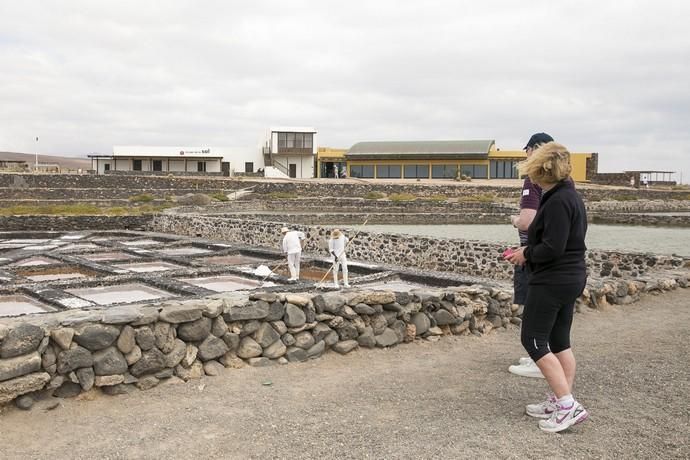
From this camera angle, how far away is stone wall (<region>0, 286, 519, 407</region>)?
4730mm

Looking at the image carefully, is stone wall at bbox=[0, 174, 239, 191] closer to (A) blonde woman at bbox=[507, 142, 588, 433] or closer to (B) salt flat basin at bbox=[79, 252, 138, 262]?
(B) salt flat basin at bbox=[79, 252, 138, 262]

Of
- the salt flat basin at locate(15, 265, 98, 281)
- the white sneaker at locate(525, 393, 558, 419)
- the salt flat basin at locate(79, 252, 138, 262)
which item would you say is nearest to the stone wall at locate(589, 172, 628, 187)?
the salt flat basin at locate(79, 252, 138, 262)

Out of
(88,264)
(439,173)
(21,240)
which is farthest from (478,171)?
(88,264)

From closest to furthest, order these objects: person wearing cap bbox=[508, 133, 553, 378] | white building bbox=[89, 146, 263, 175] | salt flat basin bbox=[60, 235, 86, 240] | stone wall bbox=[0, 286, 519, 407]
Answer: stone wall bbox=[0, 286, 519, 407], person wearing cap bbox=[508, 133, 553, 378], salt flat basin bbox=[60, 235, 86, 240], white building bbox=[89, 146, 263, 175]

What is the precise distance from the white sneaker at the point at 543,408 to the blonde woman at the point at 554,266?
0.26 ft

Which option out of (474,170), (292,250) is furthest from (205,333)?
(474,170)

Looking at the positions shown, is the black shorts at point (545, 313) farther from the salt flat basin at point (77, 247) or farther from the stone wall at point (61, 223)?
the stone wall at point (61, 223)

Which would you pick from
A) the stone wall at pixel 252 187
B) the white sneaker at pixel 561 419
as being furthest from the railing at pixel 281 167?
the white sneaker at pixel 561 419

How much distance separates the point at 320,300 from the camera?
20.3 ft

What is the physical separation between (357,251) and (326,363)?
9752 mm

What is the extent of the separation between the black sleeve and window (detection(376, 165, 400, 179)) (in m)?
59.4

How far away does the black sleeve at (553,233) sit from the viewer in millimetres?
3836

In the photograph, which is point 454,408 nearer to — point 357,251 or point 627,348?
point 627,348

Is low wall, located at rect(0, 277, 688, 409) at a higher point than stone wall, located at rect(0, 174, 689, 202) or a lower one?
lower
